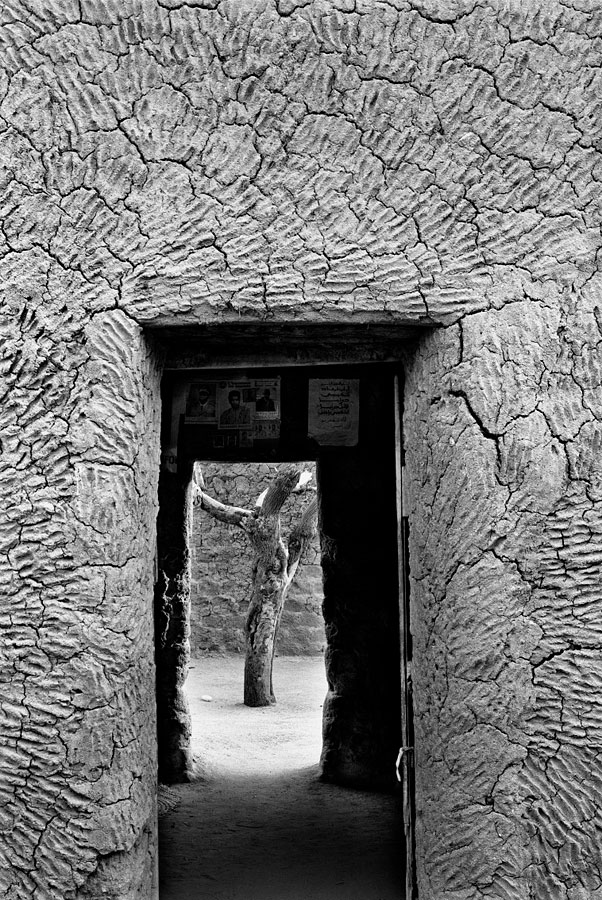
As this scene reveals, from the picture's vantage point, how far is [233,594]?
11.5 meters

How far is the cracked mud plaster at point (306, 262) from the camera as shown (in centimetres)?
229

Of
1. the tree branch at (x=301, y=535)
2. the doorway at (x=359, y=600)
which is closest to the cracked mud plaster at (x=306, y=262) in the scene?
the doorway at (x=359, y=600)

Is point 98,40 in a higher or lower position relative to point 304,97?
higher

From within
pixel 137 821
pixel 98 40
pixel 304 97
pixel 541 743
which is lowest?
pixel 137 821

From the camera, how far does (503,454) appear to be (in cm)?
230

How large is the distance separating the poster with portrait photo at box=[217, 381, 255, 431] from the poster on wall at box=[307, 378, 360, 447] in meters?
0.47

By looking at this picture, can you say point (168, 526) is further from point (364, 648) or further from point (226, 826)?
point (226, 826)

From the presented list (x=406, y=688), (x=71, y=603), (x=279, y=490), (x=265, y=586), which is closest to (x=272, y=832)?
(x=406, y=688)

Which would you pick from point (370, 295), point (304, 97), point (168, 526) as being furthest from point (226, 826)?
point (304, 97)

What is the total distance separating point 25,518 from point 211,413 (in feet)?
6.23

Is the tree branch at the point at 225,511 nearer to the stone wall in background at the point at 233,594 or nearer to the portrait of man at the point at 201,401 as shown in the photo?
the stone wall in background at the point at 233,594

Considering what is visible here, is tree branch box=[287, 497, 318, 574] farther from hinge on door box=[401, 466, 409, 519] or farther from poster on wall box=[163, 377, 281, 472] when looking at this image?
hinge on door box=[401, 466, 409, 519]

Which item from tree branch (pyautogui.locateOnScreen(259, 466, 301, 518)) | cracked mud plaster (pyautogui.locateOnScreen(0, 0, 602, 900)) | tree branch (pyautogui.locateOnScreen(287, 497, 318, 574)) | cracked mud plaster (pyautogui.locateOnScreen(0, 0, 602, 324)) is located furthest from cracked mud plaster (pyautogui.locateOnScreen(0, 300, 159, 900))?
tree branch (pyautogui.locateOnScreen(287, 497, 318, 574))

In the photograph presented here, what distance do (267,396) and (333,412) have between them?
823 mm
